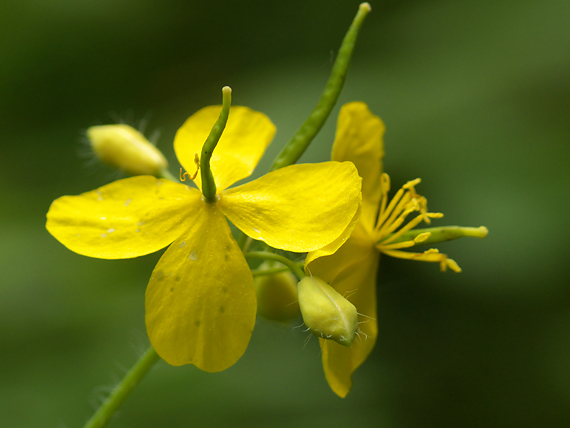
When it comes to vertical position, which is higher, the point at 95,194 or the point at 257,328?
the point at 95,194

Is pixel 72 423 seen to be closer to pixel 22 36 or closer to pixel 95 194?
pixel 95 194

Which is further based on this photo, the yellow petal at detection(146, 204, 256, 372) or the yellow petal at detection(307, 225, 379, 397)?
the yellow petal at detection(307, 225, 379, 397)

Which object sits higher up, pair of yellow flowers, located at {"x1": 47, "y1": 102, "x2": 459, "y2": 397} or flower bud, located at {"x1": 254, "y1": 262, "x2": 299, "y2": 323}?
pair of yellow flowers, located at {"x1": 47, "y1": 102, "x2": 459, "y2": 397}

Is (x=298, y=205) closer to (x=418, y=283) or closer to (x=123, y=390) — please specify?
(x=123, y=390)

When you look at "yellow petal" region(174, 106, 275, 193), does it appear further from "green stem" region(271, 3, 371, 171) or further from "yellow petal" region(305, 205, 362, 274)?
"yellow petal" region(305, 205, 362, 274)

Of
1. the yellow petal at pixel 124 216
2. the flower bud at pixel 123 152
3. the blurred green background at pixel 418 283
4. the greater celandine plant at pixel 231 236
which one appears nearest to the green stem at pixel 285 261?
the greater celandine plant at pixel 231 236

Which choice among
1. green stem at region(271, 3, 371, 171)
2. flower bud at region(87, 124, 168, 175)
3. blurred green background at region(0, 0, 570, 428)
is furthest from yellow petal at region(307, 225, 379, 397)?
blurred green background at region(0, 0, 570, 428)

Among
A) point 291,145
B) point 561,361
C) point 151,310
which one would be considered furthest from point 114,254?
point 561,361
